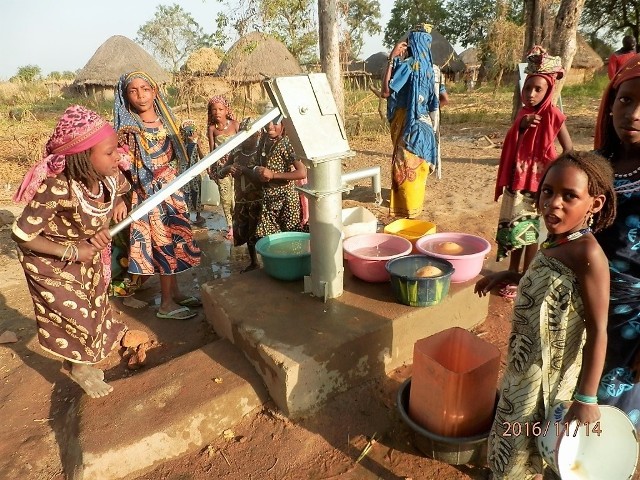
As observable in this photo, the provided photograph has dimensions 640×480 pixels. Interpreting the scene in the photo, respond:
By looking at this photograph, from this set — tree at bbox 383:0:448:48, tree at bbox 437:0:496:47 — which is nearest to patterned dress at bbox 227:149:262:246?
tree at bbox 383:0:448:48

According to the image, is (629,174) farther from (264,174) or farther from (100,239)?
(264,174)

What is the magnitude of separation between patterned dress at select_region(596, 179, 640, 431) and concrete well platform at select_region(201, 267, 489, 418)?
1.01 metres

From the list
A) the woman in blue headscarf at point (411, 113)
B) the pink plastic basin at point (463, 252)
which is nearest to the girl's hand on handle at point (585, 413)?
the pink plastic basin at point (463, 252)

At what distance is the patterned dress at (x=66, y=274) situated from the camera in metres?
1.93

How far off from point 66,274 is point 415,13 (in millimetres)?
34076

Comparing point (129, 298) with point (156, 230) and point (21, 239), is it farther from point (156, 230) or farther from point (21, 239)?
point (21, 239)

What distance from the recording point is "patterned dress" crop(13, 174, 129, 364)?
6.32 ft

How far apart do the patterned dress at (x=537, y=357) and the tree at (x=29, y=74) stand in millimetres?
26375

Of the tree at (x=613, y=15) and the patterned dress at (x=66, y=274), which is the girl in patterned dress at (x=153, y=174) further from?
the tree at (x=613, y=15)

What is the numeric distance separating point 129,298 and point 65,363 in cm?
107

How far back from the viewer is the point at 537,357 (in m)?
1.37

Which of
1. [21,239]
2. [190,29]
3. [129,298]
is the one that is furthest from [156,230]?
[190,29]

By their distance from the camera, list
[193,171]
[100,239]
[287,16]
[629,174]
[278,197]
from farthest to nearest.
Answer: [287,16]
[278,197]
[100,239]
[193,171]
[629,174]

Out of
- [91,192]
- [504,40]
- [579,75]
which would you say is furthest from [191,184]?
[579,75]
